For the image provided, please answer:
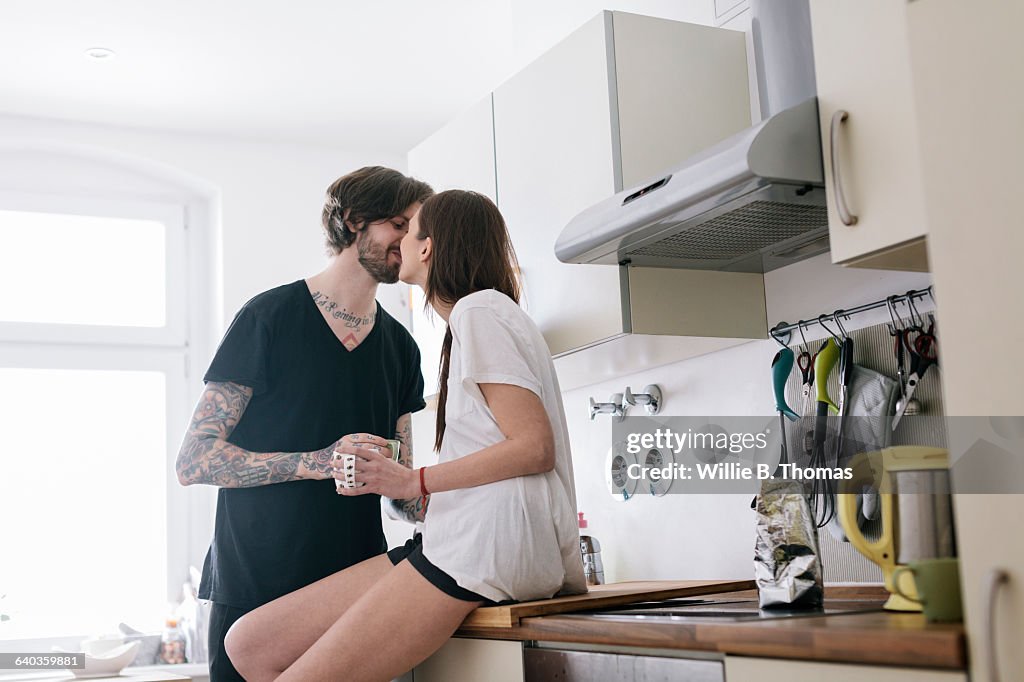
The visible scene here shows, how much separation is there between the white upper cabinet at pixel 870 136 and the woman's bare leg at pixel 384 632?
0.81 m

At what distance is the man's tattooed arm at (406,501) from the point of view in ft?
6.95

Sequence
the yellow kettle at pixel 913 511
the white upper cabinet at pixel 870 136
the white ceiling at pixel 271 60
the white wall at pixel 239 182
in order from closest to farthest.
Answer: the yellow kettle at pixel 913 511 < the white upper cabinet at pixel 870 136 < the white ceiling at pixel 271 60 < the white wall at pixel 239 182

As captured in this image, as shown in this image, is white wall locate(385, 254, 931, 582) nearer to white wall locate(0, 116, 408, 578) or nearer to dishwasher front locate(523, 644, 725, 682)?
dishwasher front locate(523, 644, 725, 682)

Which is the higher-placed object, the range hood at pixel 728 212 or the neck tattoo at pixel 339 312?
the range hood at pixel 728 212

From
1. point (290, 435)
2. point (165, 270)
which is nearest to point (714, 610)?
point (290, 435)

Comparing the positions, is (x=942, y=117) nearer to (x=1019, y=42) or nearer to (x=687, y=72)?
(x=1019, y=42)

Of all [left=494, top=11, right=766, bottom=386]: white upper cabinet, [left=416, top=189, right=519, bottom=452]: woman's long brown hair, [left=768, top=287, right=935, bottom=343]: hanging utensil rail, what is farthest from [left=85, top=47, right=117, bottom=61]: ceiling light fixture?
[left=768, top=287, right=935, bottom=343]: hanging utensil rail

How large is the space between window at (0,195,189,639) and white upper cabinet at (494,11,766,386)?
8.27 ft

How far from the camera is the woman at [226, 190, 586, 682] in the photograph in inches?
64.0

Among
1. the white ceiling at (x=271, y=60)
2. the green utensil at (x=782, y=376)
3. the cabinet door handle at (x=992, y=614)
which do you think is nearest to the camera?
the cabinet door handle at (x=992, y=614)

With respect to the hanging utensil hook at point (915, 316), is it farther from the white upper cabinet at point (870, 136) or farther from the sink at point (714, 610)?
the sink at point (714, 610)

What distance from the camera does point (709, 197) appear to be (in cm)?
164

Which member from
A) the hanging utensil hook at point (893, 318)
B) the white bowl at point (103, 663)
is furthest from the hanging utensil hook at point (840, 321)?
the white bowl at point (103, 663)

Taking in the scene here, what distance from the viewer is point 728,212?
1754mm
